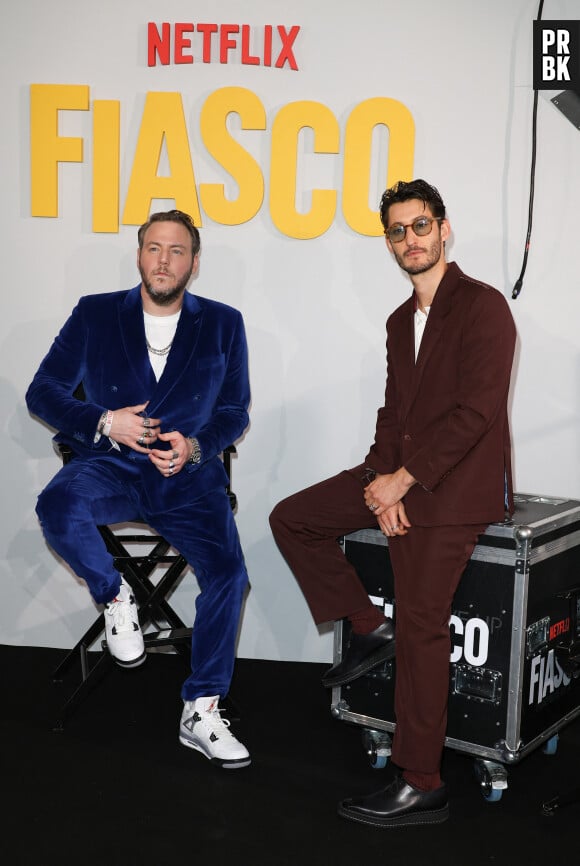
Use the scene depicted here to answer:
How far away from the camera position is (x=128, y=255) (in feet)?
12.7

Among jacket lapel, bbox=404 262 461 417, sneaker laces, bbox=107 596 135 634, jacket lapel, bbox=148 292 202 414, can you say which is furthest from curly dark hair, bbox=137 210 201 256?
sneaker laces, bbox=107 596 135 634

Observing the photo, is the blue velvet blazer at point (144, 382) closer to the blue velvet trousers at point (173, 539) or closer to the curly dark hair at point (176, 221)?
the blue velvet trousers at point (173, 539)

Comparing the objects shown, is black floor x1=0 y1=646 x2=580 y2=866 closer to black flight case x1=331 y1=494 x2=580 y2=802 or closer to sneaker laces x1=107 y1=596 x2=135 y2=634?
black flight case x1=331 y1=494 x2=580 y2=802

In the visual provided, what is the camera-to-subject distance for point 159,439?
3.14 m

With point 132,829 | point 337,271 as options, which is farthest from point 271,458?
point 132,829

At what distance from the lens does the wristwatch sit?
3.18 metres

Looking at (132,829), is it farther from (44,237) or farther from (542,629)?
(44,237)

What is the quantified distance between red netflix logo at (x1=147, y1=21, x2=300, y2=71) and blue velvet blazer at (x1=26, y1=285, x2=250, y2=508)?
43.7 inches

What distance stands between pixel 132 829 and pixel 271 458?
182cm

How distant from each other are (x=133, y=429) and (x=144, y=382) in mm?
251

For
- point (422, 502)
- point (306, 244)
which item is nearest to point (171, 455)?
point (422, 502)

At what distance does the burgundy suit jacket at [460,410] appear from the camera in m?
2.66

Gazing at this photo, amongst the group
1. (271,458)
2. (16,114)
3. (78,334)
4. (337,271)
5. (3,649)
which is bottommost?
(3,649)

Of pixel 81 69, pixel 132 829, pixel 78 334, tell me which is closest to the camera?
pixel 132 829
